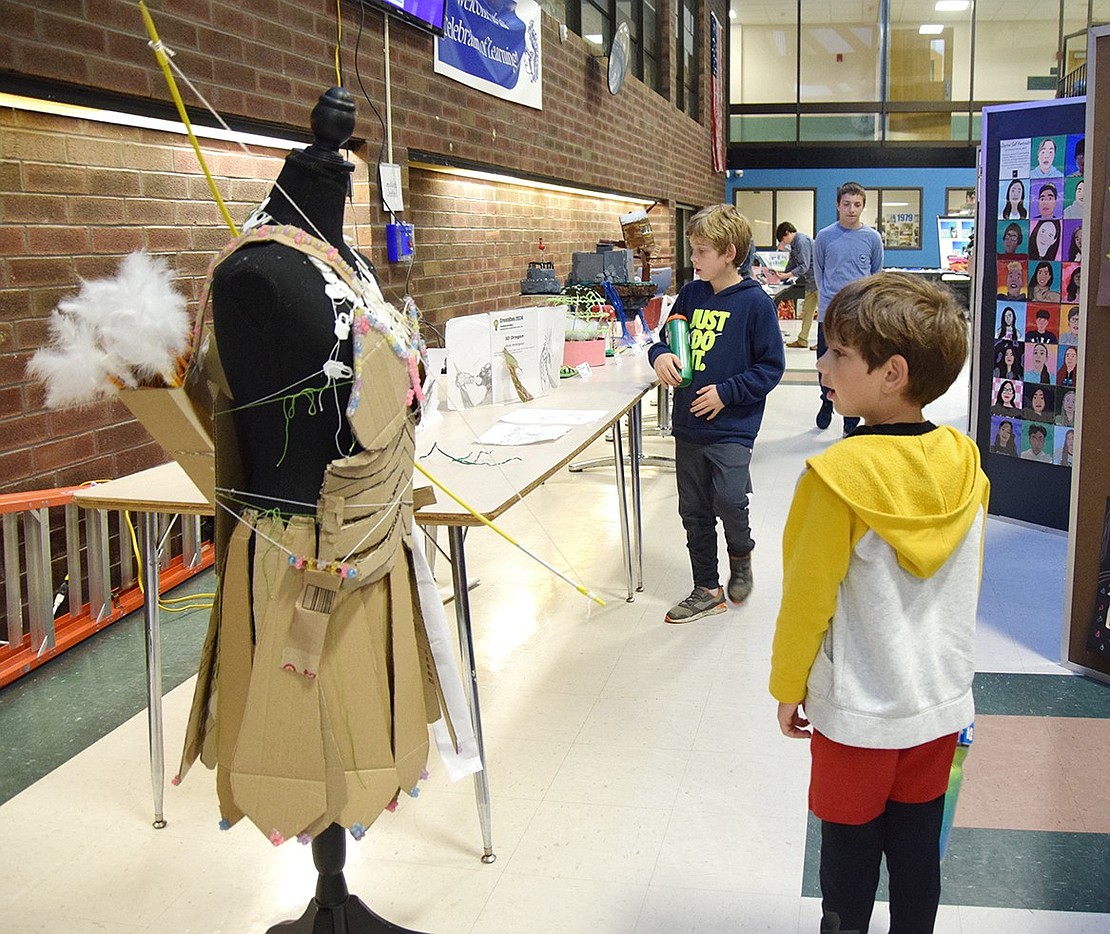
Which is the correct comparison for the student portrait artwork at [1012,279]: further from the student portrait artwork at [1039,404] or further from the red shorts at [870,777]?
the red shorts at [870,777]

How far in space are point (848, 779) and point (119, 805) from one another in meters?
1.69

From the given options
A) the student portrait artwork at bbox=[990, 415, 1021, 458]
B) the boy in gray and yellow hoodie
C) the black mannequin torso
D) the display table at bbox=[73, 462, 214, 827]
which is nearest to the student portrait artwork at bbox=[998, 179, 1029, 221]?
the student portrait artwork at bbox=[990, 415, 1021, 458]

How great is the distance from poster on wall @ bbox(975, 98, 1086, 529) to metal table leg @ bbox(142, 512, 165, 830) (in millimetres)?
3419

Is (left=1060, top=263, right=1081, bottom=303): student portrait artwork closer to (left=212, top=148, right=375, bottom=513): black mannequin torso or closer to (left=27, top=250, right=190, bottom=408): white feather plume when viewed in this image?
(left=212, top=148, right=375, bottom=513): black mannequin torso

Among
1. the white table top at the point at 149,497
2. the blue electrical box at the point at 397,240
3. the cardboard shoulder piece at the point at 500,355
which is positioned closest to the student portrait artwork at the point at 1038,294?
the cardboard shoulder piece at the point at 500,355

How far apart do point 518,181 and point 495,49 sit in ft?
3.61

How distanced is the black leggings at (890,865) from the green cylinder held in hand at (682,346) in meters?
1.98

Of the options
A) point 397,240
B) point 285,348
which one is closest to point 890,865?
point 285,348

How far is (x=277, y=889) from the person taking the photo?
84.2 inches

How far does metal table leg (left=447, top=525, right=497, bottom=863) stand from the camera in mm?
2129

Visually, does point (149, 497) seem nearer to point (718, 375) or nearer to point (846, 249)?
point (718, 375)

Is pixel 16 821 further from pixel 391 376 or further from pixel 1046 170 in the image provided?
pixel 1046 170

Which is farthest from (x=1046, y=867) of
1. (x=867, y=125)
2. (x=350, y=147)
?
(x=867, y=125)

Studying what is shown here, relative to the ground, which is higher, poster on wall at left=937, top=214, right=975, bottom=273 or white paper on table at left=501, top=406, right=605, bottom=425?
poster on wall at left=937, top=214, right=975, bottom=273
